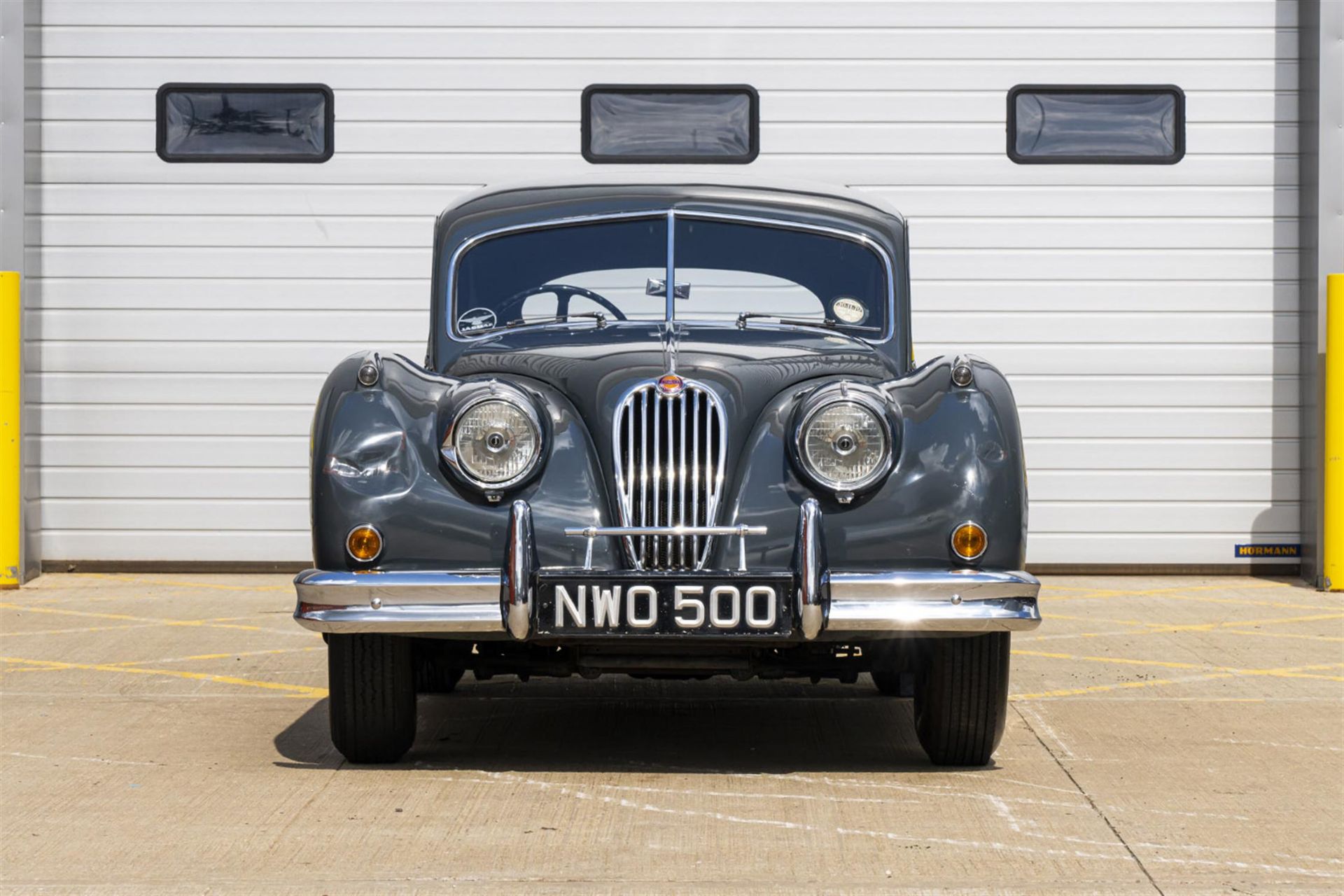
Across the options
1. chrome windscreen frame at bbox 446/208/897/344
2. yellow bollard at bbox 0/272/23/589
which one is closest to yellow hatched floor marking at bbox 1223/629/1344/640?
chrome windscreen frame at bbox 446/208/897/344

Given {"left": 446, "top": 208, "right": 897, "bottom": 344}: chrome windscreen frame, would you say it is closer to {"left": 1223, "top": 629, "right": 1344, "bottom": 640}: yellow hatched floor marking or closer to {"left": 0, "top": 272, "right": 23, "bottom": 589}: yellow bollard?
{"left": 1223, "top": 629, "right": 1344, "bottom": 640}: yellow hatched floor marking

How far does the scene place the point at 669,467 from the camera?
4852mm

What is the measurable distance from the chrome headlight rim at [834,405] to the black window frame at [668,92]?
5.84 m

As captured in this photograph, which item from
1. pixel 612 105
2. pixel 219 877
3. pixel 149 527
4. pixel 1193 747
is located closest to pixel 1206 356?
pixel 612 105

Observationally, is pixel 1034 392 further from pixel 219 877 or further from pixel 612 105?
pixel 219 877

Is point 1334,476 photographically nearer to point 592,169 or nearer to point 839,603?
point 592,169

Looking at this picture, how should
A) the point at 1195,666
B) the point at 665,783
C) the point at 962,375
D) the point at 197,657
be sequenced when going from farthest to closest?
the point at 197,657 < the point at 1195,666 < the point at 962,375 < the point at 665,783

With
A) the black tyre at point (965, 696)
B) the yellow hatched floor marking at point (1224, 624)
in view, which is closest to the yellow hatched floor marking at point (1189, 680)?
the yellow hatched floor marking at point (1224, 624)

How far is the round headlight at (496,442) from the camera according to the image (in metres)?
4.83

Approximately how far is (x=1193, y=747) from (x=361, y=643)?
2.60 metres

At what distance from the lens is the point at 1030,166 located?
10516mm

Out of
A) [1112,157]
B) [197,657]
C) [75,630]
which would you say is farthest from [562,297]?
[1112,157]

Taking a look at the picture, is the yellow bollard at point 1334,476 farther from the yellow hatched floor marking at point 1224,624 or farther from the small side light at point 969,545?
the small side light at point 969,545

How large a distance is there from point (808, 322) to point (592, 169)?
16.1 feet
